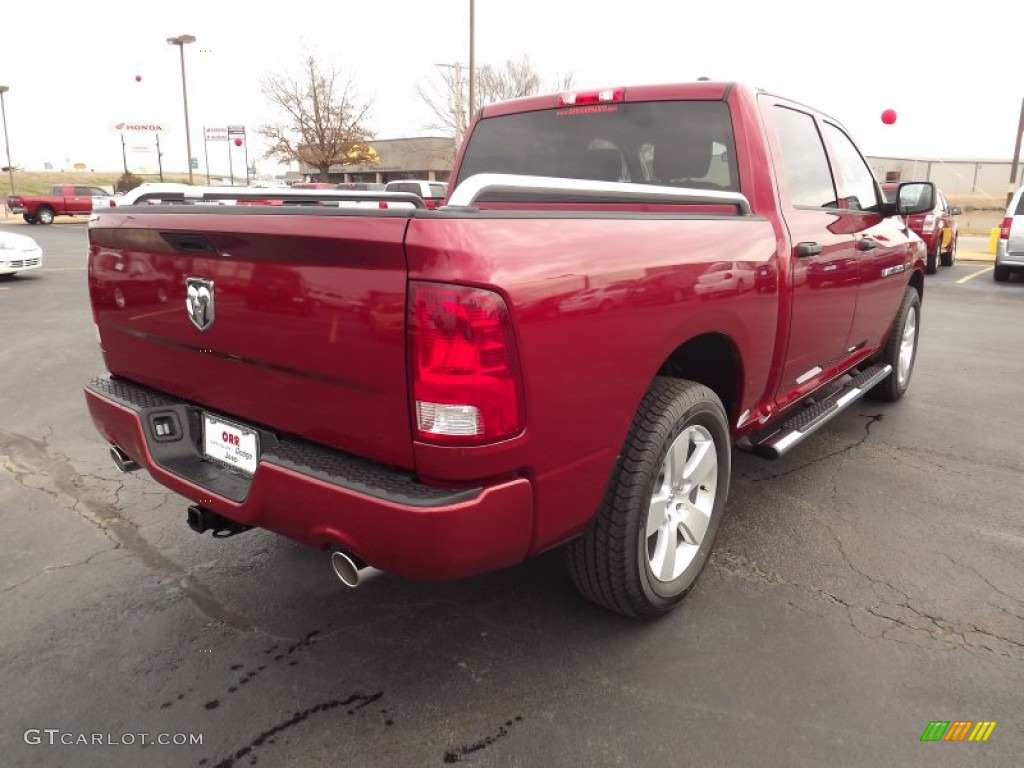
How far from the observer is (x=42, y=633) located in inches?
104

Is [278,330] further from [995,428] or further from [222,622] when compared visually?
[995,428]

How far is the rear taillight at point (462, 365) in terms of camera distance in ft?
5.79

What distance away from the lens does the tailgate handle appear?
2.19 meters

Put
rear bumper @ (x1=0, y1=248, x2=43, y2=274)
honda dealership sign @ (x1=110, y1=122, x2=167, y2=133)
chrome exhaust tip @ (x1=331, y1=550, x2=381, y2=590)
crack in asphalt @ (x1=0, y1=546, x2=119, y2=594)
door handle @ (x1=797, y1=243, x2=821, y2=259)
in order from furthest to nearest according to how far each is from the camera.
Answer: honda dealership sign @ (x1=110, y1=122, x2=167, y2=133), rear bumper @ (x1=0, y1=248, x2=43, y2=274), door handle @ (x1=797, y1=243, x2=821, y2=259), crack in asphalt @ (x1=0, y1=546, x2=119, y2=594), chrome exhaust tip @ (x1=331, y1=550, x2=381, y2=590)

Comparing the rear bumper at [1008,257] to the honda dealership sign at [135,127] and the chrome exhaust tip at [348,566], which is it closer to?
the chrome exhaust tip at [348,566]

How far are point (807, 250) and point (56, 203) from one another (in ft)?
124

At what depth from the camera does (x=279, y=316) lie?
2.05m

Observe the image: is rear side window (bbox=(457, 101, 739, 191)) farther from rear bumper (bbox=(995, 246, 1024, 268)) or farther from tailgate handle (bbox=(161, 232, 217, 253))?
rear bumper (bbox=(995, 246, 1024, 268))

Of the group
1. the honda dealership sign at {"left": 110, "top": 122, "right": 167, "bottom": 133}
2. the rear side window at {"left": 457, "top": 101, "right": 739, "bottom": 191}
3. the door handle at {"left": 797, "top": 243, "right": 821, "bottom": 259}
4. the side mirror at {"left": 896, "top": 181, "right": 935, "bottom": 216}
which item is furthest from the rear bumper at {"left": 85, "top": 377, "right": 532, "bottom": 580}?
the honda dealership sign at {"left": 110, "top": 122, "right": 167, "bottom": 133}

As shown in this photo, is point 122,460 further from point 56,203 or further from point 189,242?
point 56,203

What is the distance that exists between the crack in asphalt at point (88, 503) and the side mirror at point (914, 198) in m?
4.05

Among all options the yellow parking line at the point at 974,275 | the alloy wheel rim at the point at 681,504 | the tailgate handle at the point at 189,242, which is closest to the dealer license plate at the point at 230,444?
the tailgate handle at the point at 189,242

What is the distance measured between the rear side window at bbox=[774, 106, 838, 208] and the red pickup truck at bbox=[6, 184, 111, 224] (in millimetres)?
34964

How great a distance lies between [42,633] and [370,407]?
5.53 ft
